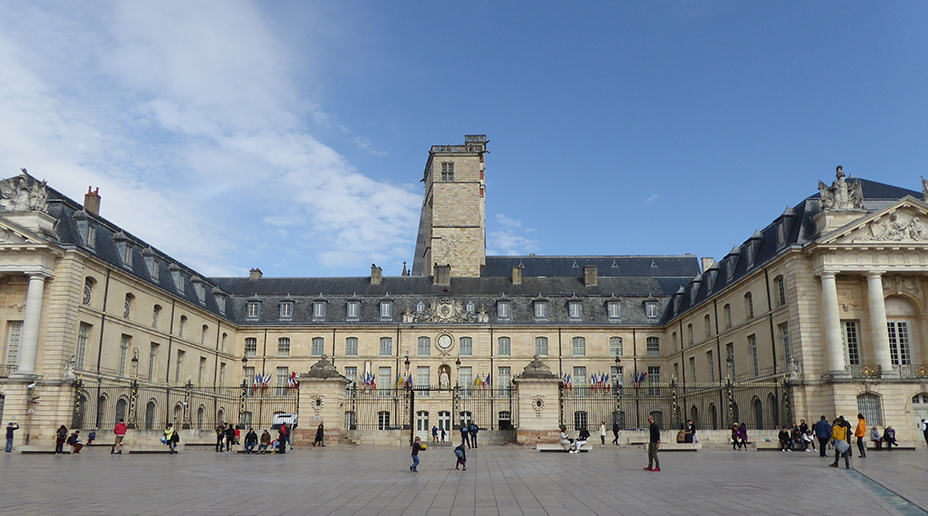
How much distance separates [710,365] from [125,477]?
34331mm

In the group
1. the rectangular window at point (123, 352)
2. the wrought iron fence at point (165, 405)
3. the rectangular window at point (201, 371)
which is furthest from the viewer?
the rectangular window at point (201, 371)

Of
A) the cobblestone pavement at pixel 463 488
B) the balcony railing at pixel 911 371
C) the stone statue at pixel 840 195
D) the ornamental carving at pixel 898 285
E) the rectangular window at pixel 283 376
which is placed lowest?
the cobblestone pavement at pixel 463 488

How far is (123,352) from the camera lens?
3619 cm

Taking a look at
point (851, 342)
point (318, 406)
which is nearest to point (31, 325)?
point (318, 406)

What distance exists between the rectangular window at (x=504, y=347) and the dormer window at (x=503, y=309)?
1.40 meters

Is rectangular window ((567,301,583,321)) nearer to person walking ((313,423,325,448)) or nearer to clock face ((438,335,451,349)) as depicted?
clock face ((438,335,451,349))

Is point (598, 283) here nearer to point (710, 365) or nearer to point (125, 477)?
point (710, 365)

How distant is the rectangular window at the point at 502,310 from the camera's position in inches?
1971

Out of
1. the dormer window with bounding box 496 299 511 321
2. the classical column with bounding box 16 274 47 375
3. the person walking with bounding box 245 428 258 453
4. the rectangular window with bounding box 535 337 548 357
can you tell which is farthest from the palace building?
the person walking with bounding box 245 428 258 453

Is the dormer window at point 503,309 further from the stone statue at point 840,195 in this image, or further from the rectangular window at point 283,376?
the stone statue at point 840,195

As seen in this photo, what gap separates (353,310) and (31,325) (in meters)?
22.4

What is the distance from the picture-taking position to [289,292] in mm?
52844

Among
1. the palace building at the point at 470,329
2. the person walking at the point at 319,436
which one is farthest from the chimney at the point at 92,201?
the person walking at the point at 319,436

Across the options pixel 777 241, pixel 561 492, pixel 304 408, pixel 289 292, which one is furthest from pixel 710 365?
pixel 561 492
